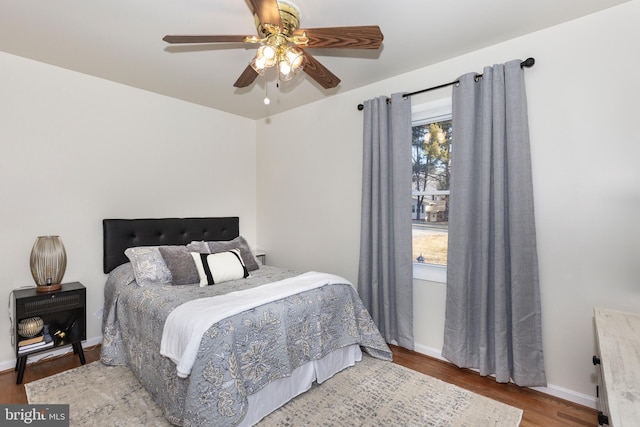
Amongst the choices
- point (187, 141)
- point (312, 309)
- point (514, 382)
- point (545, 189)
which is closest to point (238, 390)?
point (312, 309)

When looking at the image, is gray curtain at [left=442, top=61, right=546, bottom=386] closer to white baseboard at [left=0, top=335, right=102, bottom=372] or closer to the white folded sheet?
the white folded sheet

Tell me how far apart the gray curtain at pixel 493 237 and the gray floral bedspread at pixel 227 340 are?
2.49 feet

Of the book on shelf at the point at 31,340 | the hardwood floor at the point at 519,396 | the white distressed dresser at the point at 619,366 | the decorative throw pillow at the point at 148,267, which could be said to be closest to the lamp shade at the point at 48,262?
the book on shelf at the point at 31,340

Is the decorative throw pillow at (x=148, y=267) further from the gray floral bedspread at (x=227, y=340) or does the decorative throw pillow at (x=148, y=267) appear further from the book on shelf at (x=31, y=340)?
the book on shelf at (x=31, y=340)

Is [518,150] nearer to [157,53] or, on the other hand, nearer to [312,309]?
[312,309]

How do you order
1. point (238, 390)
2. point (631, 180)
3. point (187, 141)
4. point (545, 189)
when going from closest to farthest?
point (238, 390) → point (631, 180) → point (545, 189) → point (187, 141)

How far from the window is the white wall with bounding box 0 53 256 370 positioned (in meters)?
2.44

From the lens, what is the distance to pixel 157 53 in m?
2.48

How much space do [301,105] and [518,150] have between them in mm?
2393

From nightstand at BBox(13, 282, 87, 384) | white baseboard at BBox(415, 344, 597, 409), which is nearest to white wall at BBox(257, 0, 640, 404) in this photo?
white baseboard at BBox(415, 344, 597, 409)

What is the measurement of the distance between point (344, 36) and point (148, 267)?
→ 93.2 inches

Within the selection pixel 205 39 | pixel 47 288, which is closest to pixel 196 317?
pixel 205 39

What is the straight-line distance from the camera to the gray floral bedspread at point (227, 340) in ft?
5.40
